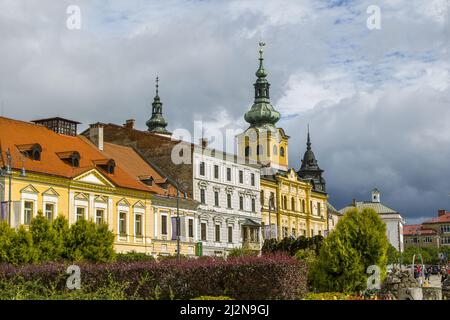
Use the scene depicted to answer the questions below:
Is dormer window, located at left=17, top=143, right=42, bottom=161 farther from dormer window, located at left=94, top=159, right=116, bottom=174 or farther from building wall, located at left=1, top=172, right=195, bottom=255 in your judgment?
dormer window, located at left=94, top=159, right=116, bottom=174

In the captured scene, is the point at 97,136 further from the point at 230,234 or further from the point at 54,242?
the point at 54,242

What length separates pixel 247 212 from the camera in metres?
70.4

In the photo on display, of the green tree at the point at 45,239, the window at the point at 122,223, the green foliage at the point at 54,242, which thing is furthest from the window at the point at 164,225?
the green tree at the point at 45,239

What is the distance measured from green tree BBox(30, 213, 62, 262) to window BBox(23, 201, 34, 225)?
257 inches

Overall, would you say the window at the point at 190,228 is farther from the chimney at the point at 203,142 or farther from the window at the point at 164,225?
the chimney at the point at 203,142

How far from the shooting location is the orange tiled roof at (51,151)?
46.1 metres

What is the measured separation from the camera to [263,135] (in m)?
84.1

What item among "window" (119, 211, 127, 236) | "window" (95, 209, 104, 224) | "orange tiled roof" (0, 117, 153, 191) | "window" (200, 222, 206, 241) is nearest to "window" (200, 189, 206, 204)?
"window" (200, 222, 206, 241)

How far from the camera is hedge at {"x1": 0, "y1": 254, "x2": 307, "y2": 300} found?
24078mm
